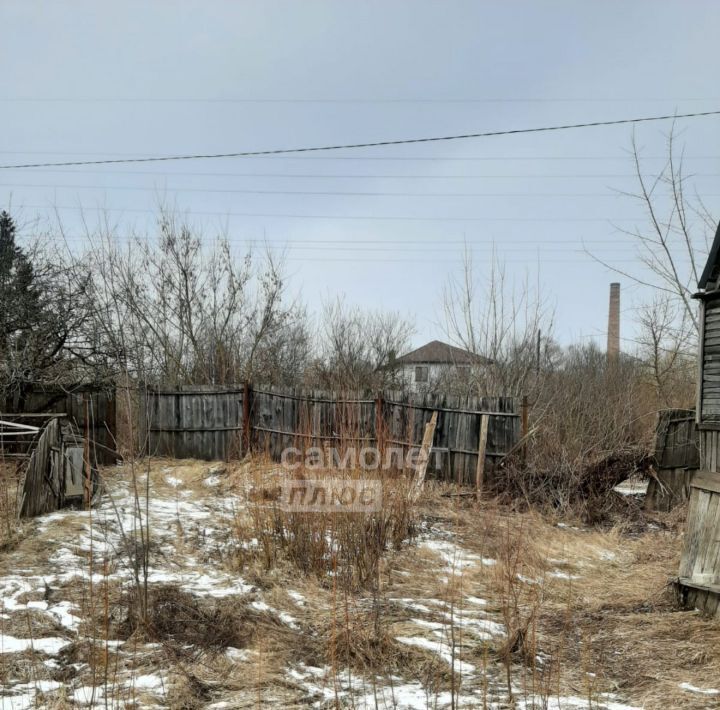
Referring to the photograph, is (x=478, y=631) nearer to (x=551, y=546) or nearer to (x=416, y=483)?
(x=551, y=546)

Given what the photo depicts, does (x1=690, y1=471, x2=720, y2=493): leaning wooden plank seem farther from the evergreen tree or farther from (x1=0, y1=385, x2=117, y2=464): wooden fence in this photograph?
the evergreen tree

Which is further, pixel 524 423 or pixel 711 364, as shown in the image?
pixel 524 423

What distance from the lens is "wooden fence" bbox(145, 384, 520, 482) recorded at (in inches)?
329

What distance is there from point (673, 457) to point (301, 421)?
504 centimetres

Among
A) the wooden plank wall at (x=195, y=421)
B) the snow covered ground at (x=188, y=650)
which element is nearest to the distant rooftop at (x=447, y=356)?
the wooden plank wall at (x=195, y=421)

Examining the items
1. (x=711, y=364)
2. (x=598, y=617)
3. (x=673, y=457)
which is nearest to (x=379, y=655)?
(x=598, y=617)

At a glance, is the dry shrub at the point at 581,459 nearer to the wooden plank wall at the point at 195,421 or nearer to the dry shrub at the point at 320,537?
the dry shrub at the point at 320,537

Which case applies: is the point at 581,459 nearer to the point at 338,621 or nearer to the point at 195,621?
the point at 338,621

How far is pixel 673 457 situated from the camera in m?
8.02

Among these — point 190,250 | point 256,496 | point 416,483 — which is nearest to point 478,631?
point 256,496

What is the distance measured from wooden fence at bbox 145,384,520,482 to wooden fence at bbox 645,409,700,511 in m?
1.92

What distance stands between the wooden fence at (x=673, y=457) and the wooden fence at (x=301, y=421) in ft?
6.30

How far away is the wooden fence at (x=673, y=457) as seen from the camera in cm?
791

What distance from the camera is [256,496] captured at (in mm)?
4801
